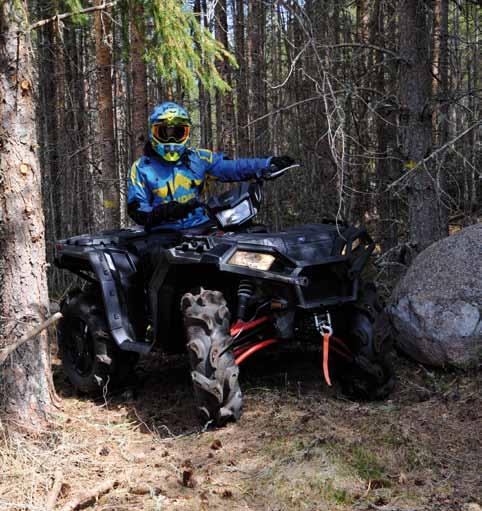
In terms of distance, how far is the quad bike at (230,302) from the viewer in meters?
4.35

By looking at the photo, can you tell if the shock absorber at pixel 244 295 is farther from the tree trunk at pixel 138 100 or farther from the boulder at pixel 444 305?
the tree trunk at pixel 138 100

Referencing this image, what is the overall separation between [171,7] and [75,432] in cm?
324

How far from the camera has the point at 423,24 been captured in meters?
6.39

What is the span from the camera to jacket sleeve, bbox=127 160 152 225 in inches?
213

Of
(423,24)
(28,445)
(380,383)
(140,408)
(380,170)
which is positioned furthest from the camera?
(380,170)

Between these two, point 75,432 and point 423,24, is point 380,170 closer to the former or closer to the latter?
point 423,24

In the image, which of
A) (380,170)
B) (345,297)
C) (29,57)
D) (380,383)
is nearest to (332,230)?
(345,297)

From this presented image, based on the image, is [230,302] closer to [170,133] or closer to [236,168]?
[236,168]

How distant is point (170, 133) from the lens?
550 centimetres

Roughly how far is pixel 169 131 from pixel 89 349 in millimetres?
1931

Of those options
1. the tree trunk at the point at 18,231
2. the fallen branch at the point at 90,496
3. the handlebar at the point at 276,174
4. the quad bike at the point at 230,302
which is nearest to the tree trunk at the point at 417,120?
the quad bike at the point at 230,302

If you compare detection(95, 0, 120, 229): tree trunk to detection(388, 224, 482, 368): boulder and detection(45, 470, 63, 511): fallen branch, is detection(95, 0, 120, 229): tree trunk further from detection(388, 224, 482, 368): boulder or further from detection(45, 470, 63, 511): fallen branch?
detection(45, 470, 63, 511): fallen branch

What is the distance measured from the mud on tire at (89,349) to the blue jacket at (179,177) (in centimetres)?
94

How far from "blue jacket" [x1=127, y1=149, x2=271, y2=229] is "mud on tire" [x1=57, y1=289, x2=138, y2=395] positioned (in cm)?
94
